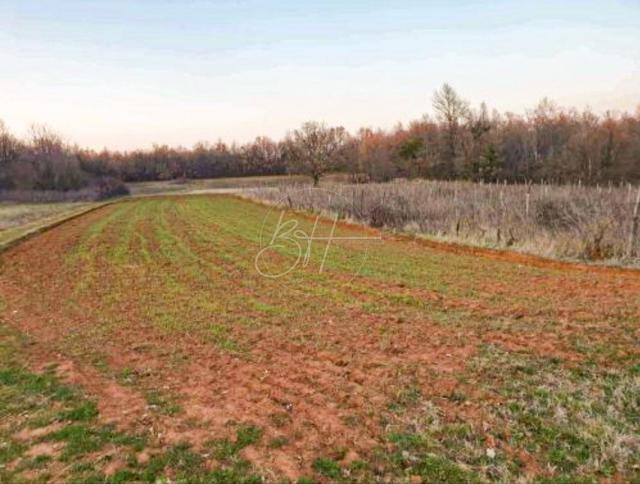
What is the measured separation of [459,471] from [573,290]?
578 cm

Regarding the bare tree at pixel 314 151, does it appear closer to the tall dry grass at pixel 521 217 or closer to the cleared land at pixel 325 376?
the tall dry grass at pixel 521 217

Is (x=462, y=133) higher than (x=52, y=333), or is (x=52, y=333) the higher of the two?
(x=462, y=133)

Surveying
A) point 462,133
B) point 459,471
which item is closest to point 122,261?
point 459,471

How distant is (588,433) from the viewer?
126 inches

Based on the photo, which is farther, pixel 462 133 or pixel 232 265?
pixel 462 133

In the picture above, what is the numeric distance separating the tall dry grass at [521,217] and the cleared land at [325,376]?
1.70m

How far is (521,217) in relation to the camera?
12445 millimetres

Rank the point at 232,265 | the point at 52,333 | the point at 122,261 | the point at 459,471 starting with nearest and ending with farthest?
1. the point at 459,471
2. the point at 52,333
3. the point at 232,265
4. the point at 122,261

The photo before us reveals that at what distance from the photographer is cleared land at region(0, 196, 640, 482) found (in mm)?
3041

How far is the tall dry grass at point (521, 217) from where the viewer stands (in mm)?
10305

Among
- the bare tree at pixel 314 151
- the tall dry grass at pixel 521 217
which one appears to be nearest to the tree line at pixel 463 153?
the bare tree at pixel 314 151

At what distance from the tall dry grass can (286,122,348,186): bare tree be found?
83.2 feet

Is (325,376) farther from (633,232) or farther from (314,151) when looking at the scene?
(314,151)

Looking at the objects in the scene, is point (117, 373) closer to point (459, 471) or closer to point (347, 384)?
point (347, 384)
